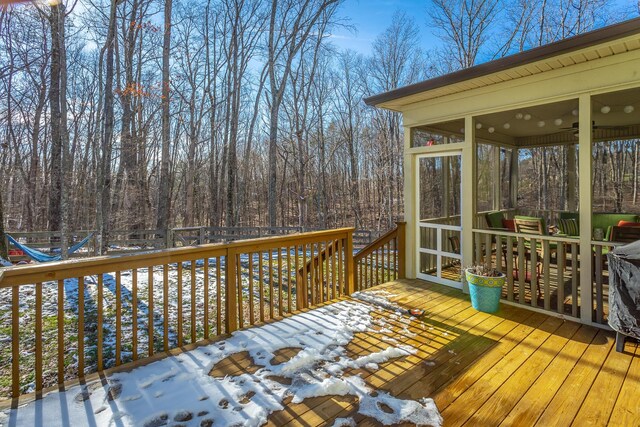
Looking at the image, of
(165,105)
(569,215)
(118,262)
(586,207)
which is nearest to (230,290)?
(118,262)

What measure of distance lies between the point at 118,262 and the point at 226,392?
130 centimetres

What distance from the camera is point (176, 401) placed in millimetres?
2057

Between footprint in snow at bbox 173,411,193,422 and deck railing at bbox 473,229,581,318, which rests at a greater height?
deck railing at bbox 473,229,581,318

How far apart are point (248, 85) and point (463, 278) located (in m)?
14.3

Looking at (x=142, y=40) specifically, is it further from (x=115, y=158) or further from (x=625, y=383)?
(x=625, y=383)

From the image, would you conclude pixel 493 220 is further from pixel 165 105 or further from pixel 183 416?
pixel 165 105

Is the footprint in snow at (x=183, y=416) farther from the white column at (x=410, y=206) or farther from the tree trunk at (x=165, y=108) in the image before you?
the tree trunk at (x=165, y=108)

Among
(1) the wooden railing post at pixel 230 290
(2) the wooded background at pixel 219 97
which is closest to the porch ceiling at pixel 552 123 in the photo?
(1) the wooden railing post at pixel 230 290

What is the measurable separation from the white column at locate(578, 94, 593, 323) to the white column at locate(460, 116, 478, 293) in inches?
44.8

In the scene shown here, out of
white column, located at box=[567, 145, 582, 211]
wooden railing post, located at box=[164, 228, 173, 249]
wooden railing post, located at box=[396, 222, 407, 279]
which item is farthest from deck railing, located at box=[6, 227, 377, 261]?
wooden railing post, located at box=[396, 222, 407, 279]

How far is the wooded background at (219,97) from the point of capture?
10.5m

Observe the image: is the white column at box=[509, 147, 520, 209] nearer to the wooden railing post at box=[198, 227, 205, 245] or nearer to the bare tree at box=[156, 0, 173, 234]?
the wooden railing post at box=[198, 227, 205, 245]

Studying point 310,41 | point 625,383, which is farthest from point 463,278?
point 310,41

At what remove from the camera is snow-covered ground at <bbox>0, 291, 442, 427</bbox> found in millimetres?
1896
